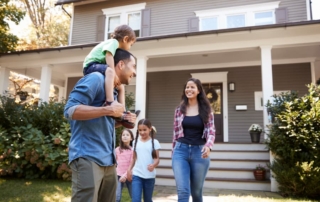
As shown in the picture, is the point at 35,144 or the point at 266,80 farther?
the point at 266,80

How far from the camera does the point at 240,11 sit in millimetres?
9383

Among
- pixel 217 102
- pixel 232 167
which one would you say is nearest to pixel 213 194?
pixel 232 167

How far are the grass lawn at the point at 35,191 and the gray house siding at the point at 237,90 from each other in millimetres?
4685

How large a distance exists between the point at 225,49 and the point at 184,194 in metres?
5.15

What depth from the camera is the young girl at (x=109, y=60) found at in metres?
1.51

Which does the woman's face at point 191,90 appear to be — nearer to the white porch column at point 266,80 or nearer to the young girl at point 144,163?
the young girl at point 144,163

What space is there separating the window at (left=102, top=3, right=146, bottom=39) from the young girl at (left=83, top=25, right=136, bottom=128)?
8830 mm

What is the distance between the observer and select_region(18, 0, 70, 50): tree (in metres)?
19.2

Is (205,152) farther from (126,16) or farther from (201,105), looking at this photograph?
(126,16)

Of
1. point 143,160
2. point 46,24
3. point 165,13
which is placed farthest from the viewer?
point 46,24

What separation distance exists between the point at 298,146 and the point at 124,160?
3405mm

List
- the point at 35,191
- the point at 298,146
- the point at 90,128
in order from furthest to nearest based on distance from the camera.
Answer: the point at 298,146
the point at 35,191
the point at 90,128

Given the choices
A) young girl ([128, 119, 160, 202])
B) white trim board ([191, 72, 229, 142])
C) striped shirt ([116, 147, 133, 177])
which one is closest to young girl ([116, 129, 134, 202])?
striped shirt ([116, 147, 133, 177])

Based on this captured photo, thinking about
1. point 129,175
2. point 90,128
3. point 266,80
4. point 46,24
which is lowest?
→ point 129,175
